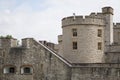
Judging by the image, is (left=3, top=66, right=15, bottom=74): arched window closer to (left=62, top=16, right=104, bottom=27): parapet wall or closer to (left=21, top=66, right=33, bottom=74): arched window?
(left=21, top=66, right=33, bottom=74): arched window

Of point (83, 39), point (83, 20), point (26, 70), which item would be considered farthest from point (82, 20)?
point (26, 70)

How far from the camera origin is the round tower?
46781 mm

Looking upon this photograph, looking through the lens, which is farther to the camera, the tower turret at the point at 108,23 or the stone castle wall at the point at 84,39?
the tower turret at the point at 108,23

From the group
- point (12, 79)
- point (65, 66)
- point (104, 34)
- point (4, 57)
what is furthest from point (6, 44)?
point (104, 34)

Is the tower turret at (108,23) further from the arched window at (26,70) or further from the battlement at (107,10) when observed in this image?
the arched window at (26,70)

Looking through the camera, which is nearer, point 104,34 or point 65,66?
point 65,66

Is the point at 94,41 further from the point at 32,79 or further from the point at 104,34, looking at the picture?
the point at 32,79

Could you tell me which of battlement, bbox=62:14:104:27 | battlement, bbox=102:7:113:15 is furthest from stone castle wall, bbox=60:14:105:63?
battlement, bbox=102:7:113:15

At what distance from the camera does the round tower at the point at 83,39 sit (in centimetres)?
4678

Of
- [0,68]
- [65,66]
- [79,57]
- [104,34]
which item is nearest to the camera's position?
[65,66]

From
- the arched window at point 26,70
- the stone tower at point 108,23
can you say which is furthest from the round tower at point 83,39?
the arched window at point 26,70

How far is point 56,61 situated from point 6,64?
21.1 ft

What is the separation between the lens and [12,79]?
43.1 meters

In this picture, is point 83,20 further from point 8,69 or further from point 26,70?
point 8,69
